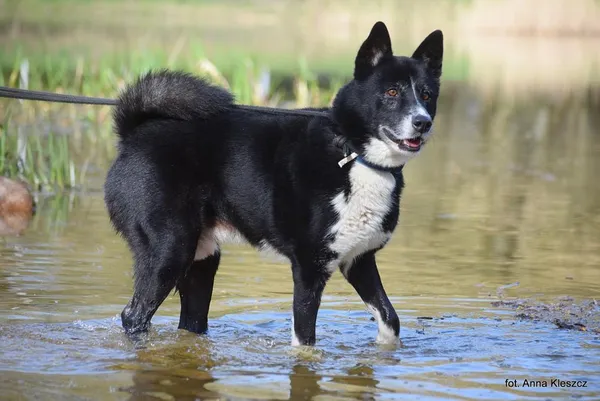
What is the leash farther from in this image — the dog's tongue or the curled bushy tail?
the dog's tongue

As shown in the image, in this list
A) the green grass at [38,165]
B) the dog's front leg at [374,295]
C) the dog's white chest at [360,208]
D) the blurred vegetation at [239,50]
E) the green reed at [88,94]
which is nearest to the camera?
the dog's white chest at [360,208]

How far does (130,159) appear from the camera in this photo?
5.70 metres

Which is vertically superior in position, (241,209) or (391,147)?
(391,147)

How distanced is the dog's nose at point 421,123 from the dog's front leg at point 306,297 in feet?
2.76

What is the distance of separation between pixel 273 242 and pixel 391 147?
0.77m

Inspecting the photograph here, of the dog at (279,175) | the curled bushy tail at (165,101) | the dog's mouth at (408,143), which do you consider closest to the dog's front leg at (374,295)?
the dog at (279,175)

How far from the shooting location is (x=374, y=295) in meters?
5.80

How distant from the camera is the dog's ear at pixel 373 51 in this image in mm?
5445

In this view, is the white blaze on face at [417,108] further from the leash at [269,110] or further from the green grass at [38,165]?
the green grass at [38,165]

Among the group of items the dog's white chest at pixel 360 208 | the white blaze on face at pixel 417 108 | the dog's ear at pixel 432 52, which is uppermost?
the dog's ear at pixel 432 52

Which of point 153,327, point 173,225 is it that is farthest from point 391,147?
point 153,327

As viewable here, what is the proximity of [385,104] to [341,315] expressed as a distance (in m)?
1.65

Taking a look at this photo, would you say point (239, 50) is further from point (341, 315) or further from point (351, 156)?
point (351, 156)

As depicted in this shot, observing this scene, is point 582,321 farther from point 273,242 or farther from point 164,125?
point 164,125
